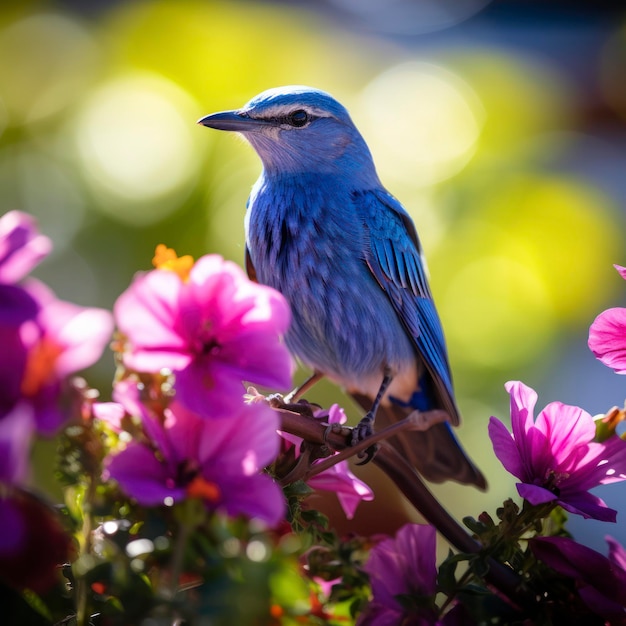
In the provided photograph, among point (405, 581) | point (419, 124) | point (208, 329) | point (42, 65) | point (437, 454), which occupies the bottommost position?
point (437, 454)

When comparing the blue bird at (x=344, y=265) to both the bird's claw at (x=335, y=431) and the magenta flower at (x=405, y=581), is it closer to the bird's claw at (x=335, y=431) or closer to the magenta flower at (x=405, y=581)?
the bird's claw at (x=335, y=431)

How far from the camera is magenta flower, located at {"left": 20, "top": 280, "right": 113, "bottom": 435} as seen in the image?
631 millimetres

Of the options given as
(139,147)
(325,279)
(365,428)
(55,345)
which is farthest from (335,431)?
(139,147)

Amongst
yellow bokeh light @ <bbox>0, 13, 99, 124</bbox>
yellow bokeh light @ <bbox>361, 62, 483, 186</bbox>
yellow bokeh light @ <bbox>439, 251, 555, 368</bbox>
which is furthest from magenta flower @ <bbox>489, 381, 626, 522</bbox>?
yellow bokeh light @ <bbox>0, 13, 99, 124</bbox>

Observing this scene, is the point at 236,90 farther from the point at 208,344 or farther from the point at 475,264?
the point at 208,344

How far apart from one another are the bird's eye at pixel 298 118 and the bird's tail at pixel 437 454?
865 millimetres

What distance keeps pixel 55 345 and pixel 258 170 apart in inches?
131

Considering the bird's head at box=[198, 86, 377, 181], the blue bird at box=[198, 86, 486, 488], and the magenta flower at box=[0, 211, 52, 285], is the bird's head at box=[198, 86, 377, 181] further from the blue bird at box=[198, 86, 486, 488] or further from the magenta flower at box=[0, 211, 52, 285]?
the magenta flower at box=[0, 211, 52, 285]

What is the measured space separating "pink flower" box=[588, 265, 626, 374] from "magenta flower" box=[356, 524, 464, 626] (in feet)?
1.13

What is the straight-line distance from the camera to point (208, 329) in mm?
780

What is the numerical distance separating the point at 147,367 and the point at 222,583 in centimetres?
20

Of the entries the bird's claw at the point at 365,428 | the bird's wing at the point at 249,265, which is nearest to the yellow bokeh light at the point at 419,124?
the bird's wing at the point at 249,265

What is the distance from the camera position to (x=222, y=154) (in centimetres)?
402

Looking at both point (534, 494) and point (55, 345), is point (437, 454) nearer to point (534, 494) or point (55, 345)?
point (534, 494)
